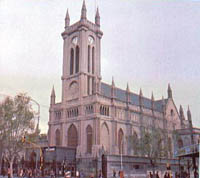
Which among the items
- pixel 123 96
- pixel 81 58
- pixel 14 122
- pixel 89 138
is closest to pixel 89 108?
pixel 89 138

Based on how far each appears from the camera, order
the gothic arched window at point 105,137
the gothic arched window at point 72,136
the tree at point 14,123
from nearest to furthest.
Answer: the tree at point 14,123 < the gothic arched window at point 105,137 < the gothic arched window at point 72,136

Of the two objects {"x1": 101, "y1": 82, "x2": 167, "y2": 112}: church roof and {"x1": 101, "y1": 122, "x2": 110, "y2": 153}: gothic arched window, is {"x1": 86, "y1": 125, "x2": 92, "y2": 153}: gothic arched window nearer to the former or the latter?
{"x1": 101, "y1": 122, "x2": 110, "y2": 153}: gothic arched window

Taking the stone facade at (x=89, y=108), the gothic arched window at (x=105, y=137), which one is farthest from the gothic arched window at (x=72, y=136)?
the gothic arched window at (x=105, y=137)

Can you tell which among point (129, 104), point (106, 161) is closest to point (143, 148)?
point (106, 161)

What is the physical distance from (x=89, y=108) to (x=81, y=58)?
47.6 feet

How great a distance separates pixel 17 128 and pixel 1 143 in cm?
358

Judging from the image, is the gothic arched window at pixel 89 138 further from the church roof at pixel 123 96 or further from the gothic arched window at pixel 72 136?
the church roof at pixel 123 96

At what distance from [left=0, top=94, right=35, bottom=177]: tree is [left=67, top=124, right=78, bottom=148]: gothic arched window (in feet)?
74.9

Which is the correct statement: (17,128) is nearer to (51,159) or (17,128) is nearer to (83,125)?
(51,159)

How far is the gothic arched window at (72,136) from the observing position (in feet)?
244

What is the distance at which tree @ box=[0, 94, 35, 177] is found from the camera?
161 ft

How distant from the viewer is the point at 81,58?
3088 inches

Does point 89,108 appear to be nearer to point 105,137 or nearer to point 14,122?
point 105,137

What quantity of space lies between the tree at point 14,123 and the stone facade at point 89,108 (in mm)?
20506
